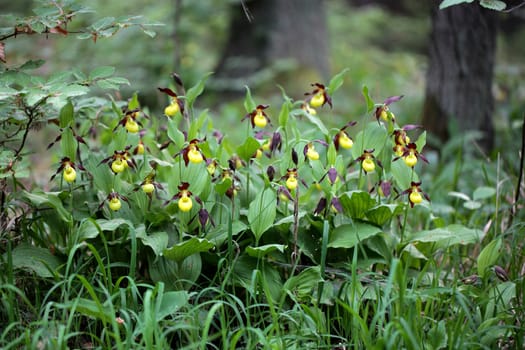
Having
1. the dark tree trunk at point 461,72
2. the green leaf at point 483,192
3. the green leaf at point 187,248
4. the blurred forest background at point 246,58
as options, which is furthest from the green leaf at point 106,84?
the blurred forest background at point 246,58

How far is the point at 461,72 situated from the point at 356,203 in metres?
2.24

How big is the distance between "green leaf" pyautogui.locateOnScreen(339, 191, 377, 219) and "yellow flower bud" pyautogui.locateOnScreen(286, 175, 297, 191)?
218 mm

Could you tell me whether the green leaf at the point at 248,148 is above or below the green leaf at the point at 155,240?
above

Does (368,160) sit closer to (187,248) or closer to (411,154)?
(411,154)

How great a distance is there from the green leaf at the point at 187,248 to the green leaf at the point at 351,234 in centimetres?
50

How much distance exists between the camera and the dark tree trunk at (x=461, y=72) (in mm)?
3814

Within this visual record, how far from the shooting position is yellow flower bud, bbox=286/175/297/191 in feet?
6.79

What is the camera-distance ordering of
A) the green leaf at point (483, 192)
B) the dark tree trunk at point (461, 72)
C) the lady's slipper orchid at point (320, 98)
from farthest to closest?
the dark tree trunk at point (461, 72) < the green leaf at point (483, 192) < the lady's slipper orchid at point (320, 98)

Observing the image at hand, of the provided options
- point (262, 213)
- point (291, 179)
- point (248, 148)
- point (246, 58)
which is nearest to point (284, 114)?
point (248, 148)

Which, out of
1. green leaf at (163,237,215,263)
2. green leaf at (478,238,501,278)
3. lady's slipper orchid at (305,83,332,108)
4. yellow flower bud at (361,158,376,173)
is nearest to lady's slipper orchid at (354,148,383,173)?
yellow flower bud at (361,158,376,173)

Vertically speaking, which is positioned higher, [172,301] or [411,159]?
[411,159]

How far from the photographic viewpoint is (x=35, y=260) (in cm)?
212

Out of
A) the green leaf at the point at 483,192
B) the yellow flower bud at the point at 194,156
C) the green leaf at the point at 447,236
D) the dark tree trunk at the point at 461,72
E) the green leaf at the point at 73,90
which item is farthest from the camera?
the dark tree trunk at the point at 461,72

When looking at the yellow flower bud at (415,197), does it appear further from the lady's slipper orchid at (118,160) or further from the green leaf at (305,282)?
the lady's slipper orchid at (118,160)
